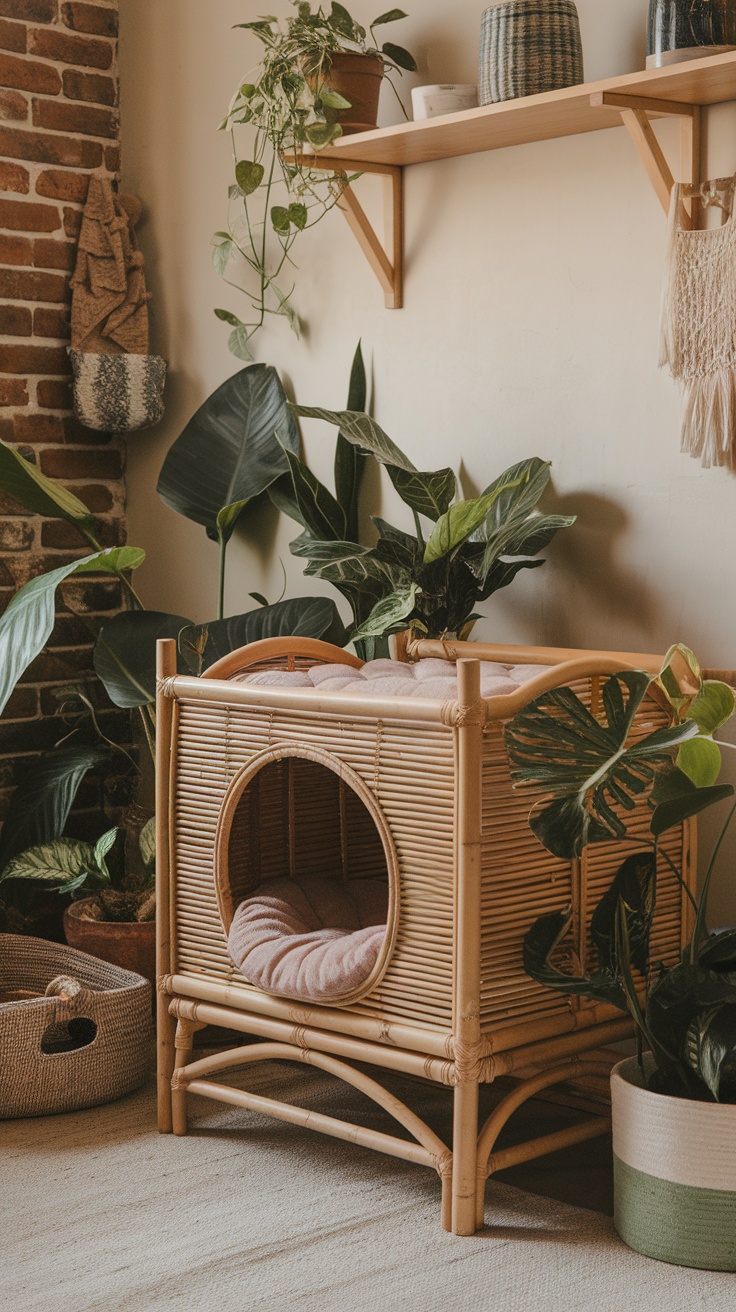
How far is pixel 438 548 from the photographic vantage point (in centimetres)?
233

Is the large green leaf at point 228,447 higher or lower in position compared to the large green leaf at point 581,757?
higher

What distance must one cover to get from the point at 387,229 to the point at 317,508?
0.55m

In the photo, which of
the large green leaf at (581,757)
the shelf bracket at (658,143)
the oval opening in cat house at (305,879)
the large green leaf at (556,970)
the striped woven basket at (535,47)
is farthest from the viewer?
the striped woven basket at (535,47)

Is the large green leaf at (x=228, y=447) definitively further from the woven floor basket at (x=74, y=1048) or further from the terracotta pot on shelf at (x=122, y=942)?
the woven floor basket at (x=74, y=1048)

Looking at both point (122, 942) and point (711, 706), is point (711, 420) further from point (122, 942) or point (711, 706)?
point (122, 942)

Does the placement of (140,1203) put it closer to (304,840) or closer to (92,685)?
(304,840)

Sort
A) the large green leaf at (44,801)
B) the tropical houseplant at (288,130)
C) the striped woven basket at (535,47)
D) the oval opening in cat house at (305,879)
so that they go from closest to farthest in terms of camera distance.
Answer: the oval opening in cat house at (305,879) < the striped woven basket at (535,47) < the tropical houseplant at (288,130) < the large green leaf at (44,801)

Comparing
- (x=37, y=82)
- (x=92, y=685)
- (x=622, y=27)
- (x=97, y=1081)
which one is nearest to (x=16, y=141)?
(x=37, y=82)

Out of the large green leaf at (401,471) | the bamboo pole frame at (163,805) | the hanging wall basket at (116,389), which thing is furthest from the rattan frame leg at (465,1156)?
the hanging wall basket at (116,389)

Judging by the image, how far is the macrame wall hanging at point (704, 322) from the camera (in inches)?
85.1

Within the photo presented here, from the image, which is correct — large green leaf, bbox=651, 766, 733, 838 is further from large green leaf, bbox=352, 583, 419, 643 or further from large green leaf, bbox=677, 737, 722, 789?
large green leaf, bbox=352, 583, 419, 643

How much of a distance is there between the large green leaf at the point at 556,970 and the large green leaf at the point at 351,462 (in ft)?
3.47

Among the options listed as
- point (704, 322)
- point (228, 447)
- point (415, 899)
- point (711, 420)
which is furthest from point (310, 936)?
point (228, 447)

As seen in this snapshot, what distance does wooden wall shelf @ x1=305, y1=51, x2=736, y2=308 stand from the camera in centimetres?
208
